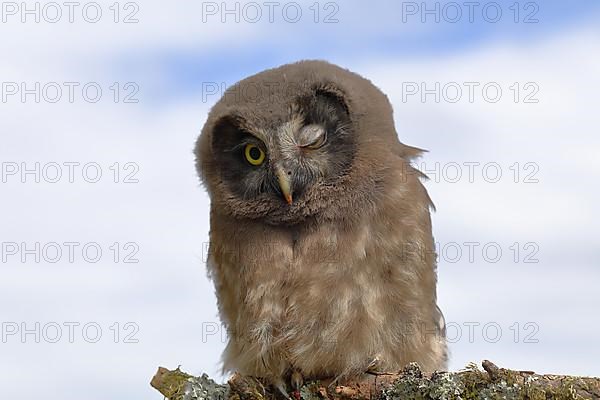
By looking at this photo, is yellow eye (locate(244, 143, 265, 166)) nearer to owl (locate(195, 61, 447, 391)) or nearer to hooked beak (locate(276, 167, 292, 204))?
owl (locate(195, 61, 447, 391))

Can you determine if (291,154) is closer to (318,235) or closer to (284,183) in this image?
(284,183)

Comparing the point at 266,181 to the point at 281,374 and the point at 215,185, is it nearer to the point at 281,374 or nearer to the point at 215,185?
the point at 215,185

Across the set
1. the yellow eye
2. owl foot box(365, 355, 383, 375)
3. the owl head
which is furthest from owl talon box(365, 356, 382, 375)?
the yellow eye

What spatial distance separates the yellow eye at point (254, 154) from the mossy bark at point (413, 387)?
1335mm

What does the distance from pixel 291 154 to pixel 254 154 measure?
323 mm

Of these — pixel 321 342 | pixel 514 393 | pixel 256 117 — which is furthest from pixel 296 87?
pixel 514 393

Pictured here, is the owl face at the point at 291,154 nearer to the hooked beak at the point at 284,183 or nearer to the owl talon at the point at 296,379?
the hooked beak at the point at 284,183

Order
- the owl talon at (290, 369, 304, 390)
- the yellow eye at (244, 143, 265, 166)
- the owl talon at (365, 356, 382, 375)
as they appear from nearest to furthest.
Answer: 1. the owl talon at (365, 356, 382, 375)
2. the owl talon at (290, 369, 304, 390)
3. the yellow eye at (244, 143, 265, 166)

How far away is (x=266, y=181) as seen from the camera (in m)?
5.02

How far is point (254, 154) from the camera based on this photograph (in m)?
5.08

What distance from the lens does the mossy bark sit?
387cm

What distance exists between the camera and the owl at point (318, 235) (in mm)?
4793

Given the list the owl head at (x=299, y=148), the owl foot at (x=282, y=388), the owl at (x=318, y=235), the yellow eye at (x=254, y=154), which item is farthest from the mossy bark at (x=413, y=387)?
the yellow eye at (x=254, y=154)

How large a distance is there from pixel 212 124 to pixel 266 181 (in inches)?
22.7
